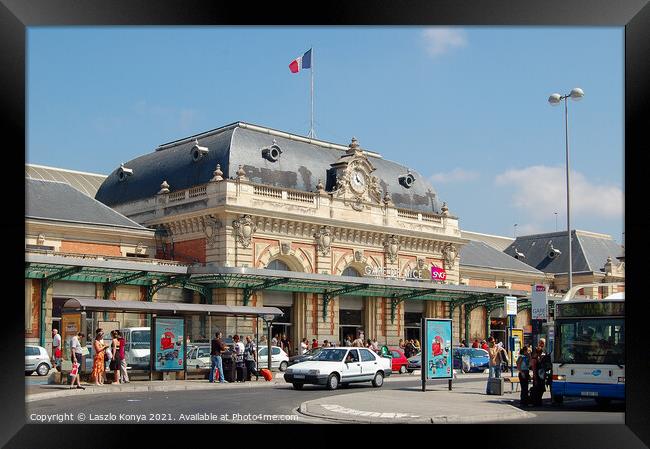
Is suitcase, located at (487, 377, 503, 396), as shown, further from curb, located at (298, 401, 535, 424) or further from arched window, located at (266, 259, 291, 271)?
arched window, located at (266, 259, 291, 271)

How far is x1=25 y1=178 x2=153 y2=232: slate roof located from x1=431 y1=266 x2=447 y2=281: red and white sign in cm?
1654

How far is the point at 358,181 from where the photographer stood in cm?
4969

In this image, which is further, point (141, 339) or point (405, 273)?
point (405, 273)

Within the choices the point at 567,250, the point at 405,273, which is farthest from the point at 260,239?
the point at 567,250

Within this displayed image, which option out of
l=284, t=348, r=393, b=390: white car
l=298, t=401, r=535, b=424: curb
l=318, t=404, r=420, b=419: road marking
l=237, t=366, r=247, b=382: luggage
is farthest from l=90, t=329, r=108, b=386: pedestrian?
l=318, t=404, r=420, b=419: road marking

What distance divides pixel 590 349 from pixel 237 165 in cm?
2709

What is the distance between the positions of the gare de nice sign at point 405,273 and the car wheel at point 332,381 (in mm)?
23180

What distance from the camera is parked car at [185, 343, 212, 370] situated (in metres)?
30.0

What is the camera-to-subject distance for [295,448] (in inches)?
484

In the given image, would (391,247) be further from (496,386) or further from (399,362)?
(496,386)

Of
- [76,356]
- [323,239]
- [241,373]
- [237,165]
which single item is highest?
[237,165]

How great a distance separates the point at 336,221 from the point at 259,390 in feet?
75.5
